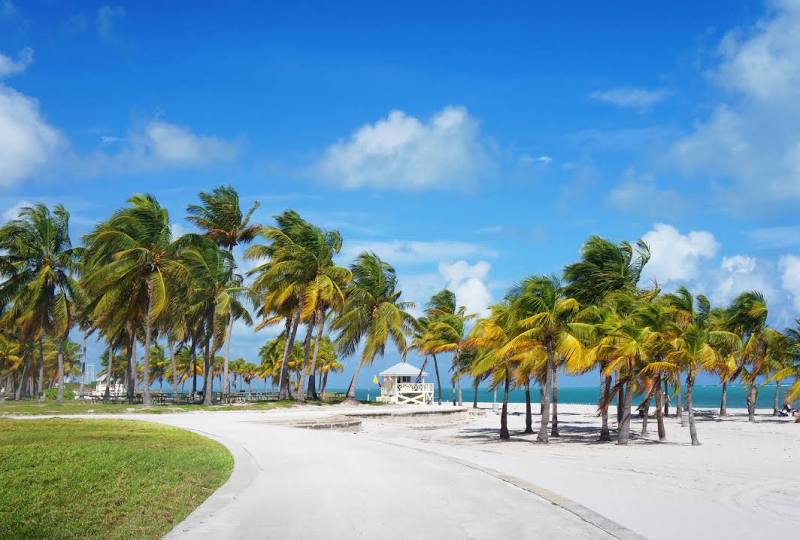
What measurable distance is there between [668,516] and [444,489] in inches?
145

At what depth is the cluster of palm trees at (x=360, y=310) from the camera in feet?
84.5

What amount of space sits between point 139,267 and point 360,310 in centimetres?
1712

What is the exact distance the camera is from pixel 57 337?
1823 inches

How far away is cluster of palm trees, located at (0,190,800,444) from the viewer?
2575 centimetres

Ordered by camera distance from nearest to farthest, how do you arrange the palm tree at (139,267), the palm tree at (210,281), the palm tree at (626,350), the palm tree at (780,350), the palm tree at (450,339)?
the palm tree at (626,350)
the palm tree at (139,267)
the palm tree at (210,281)
the palm tree at (780,350)
the palm tree at (450,339)

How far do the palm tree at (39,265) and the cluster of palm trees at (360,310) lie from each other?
87 mm

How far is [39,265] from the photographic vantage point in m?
42.0

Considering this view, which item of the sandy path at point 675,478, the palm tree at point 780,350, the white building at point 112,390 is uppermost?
the palm tree at point 780,350

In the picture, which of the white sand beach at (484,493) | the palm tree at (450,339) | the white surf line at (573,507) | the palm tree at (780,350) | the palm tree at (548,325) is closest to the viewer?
the white surf line at (573,507)

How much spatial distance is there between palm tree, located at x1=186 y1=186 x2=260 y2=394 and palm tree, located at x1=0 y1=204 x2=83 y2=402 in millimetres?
8906

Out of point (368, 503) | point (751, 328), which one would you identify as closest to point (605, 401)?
point (368, 503)

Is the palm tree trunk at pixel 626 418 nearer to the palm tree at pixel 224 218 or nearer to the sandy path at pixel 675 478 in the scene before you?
the sandy path at pixel 675 478

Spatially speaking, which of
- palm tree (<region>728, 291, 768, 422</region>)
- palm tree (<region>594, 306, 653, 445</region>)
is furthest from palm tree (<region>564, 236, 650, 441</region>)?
palm tree (<region>728, 291, 768, 422</region>)

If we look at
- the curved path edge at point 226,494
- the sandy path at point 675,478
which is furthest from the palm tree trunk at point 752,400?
the curved path edge at point 226,494
